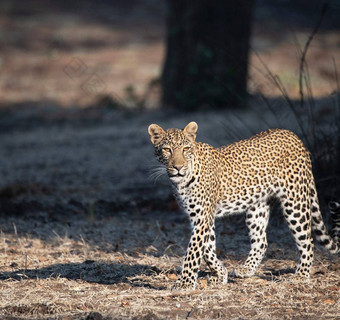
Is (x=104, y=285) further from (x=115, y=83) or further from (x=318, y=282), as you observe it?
(x=115, y=83)

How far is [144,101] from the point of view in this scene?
17.6 m

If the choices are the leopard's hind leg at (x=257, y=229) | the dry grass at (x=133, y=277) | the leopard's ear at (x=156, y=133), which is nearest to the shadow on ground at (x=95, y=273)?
the dry grass at (x=133, y=277)

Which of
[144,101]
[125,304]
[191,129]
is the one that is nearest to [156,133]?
[191,129]

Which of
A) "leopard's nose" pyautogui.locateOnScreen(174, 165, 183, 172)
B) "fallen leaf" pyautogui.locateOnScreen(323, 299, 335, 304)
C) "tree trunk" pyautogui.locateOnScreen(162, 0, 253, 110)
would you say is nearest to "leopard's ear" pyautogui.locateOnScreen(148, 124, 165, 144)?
"leopard's nose" pyautogui.locateOnScreen(174, 165, 183, 172)

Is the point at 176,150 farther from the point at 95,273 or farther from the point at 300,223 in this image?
the point at 95,273

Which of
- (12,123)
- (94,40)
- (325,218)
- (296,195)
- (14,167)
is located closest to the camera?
(296,195)

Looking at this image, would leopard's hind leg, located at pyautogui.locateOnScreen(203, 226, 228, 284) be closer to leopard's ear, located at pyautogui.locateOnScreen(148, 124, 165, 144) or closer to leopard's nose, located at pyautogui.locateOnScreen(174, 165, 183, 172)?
leopard's nose, located at pyautogui.locateOnScreen(174, 165, 183, 172)

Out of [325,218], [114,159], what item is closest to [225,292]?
[325,218]

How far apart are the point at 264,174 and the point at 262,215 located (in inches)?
21.4

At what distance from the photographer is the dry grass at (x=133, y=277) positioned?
227 inches

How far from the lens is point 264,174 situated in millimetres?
6730

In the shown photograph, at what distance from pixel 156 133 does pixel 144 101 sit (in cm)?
1123

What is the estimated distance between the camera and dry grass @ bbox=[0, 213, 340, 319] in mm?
5762

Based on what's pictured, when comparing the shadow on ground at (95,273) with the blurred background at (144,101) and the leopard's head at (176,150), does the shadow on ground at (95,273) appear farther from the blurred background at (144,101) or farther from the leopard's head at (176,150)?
the blurred background at (144,101)
